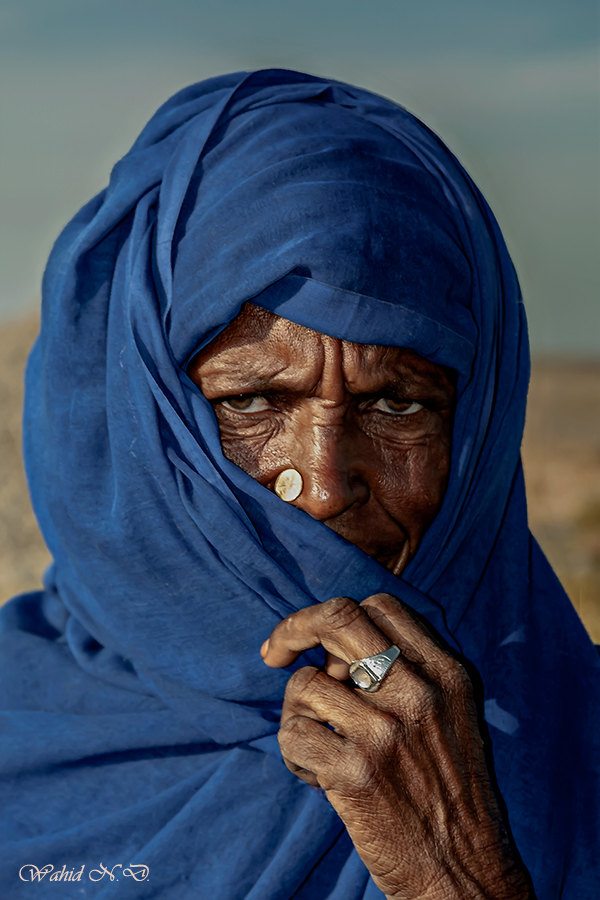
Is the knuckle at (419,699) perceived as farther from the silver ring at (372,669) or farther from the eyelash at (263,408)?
the eyelash at (263,408)

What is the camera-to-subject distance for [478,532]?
1.68 metres

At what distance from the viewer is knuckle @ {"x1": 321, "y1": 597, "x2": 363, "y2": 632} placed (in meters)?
1.28

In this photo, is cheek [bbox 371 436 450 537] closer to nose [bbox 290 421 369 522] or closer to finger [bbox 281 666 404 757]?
nose [bbox 290 421 369 522]

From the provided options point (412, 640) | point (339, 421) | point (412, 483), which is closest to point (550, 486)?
point (412, 483)

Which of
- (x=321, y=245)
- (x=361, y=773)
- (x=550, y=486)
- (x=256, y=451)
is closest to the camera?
(x=361, y=773)

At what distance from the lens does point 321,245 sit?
1.39 meters

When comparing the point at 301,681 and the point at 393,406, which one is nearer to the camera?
the point at 301,681

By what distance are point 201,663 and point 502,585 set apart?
589mm

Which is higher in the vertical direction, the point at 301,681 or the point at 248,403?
the point at 248,403

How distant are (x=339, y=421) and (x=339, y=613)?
326mm

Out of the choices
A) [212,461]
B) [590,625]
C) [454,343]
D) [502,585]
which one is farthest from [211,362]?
[590,625]

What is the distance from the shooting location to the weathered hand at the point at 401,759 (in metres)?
1.25

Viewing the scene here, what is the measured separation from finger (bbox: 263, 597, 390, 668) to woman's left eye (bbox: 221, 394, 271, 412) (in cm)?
37

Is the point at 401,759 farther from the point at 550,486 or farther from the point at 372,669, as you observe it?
the point at 550,486
